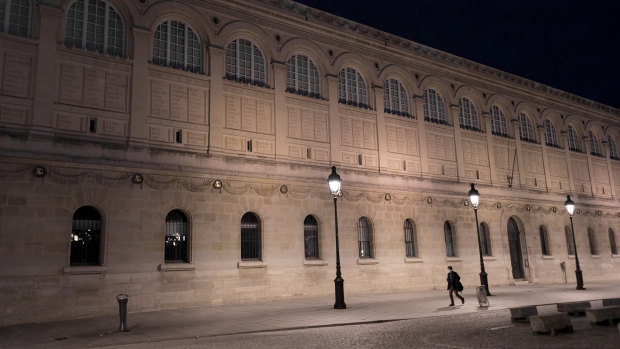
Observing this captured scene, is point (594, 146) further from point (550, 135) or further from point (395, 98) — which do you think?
point (395, 98)

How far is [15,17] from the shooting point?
57.4 feet

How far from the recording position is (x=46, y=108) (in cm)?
1709

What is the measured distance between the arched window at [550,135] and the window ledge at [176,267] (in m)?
28.8

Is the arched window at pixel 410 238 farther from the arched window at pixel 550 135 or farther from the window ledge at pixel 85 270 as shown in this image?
the arched window at pixel 550 135

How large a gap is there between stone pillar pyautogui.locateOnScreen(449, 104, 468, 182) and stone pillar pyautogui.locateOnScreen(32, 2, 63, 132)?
72.3 ft

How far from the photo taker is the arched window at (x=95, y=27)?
18531 mm

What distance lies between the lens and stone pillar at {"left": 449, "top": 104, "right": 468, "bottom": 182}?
2934cm

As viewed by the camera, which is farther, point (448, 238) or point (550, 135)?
point (550, 135)

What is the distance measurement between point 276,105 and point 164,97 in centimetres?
529

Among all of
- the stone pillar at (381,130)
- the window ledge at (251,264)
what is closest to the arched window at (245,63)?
the stone pillar at (381,130)

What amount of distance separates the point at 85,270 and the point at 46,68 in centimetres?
744

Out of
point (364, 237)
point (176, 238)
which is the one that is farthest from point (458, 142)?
point (176, 238)

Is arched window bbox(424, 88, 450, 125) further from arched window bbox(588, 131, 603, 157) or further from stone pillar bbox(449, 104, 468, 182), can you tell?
arched window bbox(588, 131, 603, 157)

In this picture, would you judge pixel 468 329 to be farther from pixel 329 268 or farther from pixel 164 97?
pixel 164 97
